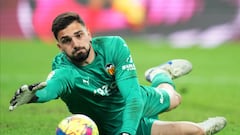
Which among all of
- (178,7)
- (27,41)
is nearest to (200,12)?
(178,7)

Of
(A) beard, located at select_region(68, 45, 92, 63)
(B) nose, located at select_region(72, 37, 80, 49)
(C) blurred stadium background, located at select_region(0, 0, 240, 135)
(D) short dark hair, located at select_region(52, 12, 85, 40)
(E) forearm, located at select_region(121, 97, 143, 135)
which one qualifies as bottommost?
(C) blurred stadium background, located at select_region(0, 0, 240, 135)

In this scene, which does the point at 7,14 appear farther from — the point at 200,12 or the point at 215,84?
the point at 215,84

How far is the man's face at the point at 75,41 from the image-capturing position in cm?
679

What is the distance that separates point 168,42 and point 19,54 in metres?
5.03

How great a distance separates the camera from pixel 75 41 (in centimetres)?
678

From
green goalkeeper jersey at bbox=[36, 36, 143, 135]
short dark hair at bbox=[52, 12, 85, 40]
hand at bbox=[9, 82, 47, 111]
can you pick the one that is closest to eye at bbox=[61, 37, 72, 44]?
short dark hair at bbox=[52, 12, 85, 40]

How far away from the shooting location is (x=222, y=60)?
18.7 meters

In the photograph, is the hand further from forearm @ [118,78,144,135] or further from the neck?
forearm @ [118,78,144,135]

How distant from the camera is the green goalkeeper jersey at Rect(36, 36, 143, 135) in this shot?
6.79 meters

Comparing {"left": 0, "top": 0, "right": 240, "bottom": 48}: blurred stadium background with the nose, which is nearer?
the nose

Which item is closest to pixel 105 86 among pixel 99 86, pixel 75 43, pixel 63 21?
pixel 99 86

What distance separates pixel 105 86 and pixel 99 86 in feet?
0.23

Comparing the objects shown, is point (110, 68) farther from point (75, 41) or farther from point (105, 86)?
point (75, 41)

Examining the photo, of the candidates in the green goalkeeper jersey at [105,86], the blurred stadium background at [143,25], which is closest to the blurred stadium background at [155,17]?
the blurred stadium background at [143,25]
